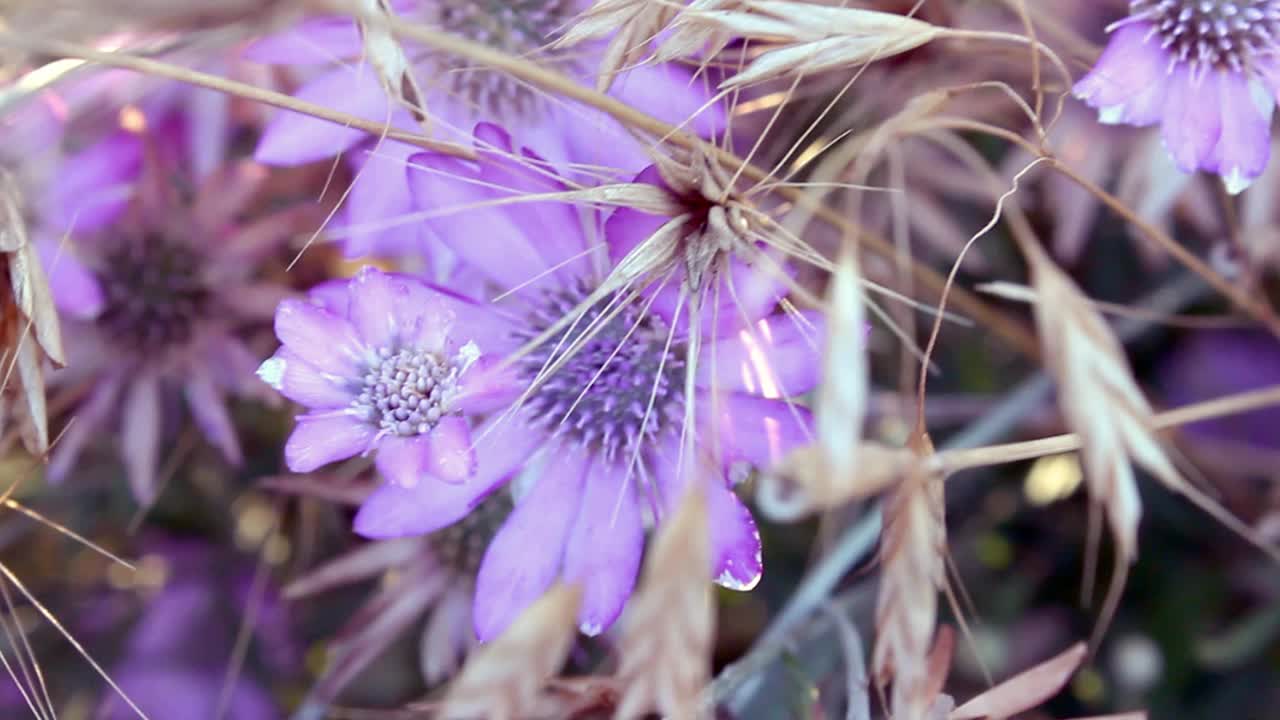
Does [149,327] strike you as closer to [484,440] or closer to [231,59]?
[231,59]

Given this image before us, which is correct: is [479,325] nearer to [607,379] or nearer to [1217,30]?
[607,379]

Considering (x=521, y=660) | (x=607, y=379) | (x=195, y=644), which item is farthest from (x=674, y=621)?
(x=195, y=644)

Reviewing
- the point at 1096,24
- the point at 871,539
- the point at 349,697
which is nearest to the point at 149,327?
the point at 349,697

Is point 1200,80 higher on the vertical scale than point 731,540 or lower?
higher

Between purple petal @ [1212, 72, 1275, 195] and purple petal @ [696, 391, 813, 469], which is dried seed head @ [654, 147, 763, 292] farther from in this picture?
purple petal @ [1212, 72, 1275, 195]

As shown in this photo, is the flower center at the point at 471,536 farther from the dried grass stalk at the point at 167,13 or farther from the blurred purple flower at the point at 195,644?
the dried grass stalk at the point at 167,13
